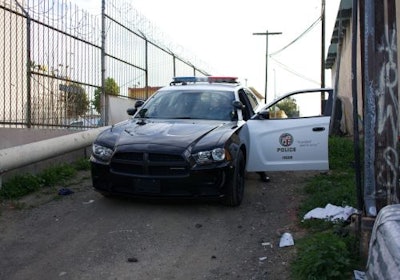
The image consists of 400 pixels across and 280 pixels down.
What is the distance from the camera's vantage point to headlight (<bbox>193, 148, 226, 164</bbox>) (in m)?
6.02

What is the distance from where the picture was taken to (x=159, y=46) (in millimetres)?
14883

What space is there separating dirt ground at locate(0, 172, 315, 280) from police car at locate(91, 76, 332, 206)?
32cm

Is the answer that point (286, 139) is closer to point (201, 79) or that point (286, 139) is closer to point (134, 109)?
point (134, 109)

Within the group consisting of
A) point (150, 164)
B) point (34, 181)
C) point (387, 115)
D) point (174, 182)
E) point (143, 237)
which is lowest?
point (143, 237)

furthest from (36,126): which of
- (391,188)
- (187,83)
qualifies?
(391,188)

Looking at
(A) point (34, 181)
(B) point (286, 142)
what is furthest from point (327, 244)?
(A) point (34, 181)

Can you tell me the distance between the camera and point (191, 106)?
7.60 meters

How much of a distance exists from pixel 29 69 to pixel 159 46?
7.16m

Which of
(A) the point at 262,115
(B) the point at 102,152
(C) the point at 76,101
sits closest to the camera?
(B) the point at 102,152

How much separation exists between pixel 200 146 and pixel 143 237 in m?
1.31

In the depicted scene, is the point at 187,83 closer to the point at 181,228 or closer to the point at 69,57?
the point at 69,57

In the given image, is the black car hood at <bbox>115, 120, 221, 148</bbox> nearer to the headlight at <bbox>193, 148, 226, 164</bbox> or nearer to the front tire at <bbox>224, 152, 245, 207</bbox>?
the headlight at <bbox>193, 148, 226, 164</bbox>

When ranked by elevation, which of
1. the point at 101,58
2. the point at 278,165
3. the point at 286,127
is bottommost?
the point at 278,165

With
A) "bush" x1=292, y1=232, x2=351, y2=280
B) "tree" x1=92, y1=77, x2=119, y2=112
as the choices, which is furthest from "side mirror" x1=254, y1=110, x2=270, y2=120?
"tree" x1=92, y1=77, x2=119, y2=112
